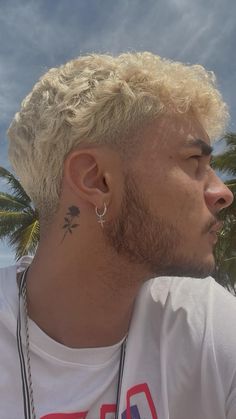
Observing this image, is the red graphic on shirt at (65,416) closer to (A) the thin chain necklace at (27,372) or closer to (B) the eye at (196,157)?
(A) the thin chain necklace at (27,372)

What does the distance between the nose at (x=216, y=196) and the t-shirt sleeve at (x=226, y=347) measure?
1.36 feet

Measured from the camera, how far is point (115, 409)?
5.18ft

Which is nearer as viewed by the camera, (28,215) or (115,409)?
(115,409)

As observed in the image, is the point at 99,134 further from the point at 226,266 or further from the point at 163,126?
the point at 226,266

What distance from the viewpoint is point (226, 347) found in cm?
168

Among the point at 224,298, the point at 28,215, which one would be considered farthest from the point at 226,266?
the point at 224,298

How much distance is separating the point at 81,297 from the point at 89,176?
499 mm

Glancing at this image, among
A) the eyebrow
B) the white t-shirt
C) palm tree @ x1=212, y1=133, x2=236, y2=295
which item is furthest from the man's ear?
palm tree @ x1=212, y1=133, x2=236, y2=295

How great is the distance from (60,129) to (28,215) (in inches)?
710

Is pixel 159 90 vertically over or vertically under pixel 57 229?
over

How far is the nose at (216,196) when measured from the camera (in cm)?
180

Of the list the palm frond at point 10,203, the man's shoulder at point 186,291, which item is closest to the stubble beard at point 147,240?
the man's shoulder at point 186,291

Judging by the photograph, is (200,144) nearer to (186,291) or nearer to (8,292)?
(186,291)

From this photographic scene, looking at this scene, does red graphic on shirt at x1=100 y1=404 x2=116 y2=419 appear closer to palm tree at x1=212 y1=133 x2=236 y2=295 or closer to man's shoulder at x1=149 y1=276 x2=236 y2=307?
man's shoulder at x1=149 y1=276 x2=236 y2=307
